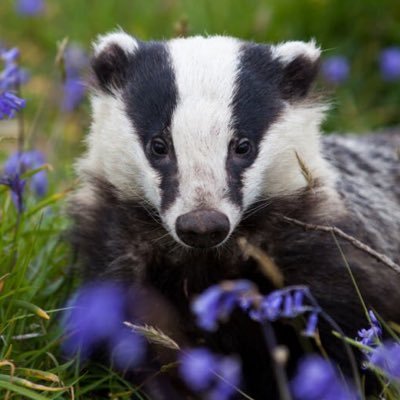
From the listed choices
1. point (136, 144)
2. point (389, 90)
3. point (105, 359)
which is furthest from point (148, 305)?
point (389, 90)

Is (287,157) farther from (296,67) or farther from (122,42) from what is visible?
(122,42)

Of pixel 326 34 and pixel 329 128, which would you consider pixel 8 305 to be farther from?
pixel 326 34

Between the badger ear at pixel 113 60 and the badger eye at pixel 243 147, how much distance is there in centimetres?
52

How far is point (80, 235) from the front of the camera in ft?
10.9

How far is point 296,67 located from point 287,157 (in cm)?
35

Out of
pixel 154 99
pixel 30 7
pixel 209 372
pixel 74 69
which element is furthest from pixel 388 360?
pixel 30 7

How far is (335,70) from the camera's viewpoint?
5.31m

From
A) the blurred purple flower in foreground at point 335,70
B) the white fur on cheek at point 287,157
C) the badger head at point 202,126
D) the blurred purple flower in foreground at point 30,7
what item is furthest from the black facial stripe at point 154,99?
the blurred purple flower in foreground at point 30,7

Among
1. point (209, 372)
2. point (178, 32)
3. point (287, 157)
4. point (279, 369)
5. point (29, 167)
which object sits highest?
point (178, 32)

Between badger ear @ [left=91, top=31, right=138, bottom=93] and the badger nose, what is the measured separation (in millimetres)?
739

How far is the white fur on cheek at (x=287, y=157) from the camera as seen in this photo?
298 centimetres

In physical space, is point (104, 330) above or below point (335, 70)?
below

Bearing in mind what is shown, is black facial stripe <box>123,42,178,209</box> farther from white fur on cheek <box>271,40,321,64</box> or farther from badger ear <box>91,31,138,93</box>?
white fur on cheek <box>271,40,321,64</box>

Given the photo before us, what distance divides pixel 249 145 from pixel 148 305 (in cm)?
64
